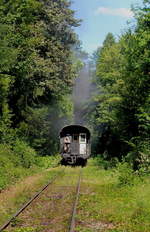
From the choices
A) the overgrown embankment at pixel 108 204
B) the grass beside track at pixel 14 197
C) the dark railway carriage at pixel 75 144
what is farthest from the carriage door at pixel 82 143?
the overgrown embankment at pixel 108 204

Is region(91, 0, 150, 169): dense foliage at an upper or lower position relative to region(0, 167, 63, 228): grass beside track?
upper

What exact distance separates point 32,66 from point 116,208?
2050 centimetres

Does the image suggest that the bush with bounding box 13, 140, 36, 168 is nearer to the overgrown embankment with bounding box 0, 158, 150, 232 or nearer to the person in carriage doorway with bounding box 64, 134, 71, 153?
the person in carriage doorway with bounding box 64, 134, 71, 153

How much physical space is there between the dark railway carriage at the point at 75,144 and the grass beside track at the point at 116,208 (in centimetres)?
1682

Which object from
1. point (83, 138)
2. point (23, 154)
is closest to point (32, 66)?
point (23, 154)

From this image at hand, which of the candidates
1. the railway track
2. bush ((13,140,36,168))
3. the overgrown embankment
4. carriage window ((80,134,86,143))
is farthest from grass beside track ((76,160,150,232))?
carriage window ((80,134,86,143))

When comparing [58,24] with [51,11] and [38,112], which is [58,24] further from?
[38,112]

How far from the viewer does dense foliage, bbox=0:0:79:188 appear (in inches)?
992

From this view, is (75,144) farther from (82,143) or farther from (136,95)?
(136,95)

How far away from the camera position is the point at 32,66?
99.7 ft

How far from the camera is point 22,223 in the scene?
383 inches

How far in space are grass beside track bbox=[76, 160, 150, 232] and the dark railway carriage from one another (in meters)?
16.8

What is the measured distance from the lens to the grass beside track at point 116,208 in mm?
9406

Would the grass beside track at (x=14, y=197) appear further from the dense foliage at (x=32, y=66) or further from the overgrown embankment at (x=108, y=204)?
the dense foliage at (x=32, y=66)
